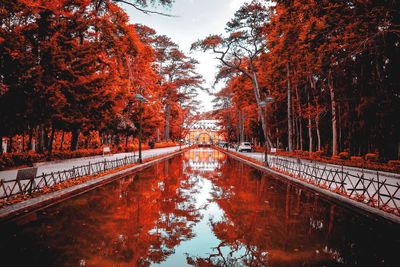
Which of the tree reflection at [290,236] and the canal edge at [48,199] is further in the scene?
the canal edge at [48,199]

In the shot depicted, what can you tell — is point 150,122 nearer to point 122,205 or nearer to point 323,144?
point 323,144

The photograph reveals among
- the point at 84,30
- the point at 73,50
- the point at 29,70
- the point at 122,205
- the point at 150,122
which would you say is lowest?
the point at 122,205

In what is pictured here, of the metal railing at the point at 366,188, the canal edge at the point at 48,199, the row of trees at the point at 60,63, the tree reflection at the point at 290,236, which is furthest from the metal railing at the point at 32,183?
the metal railing at the point at 366,188

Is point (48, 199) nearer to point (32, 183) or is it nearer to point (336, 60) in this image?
point (32, 183)

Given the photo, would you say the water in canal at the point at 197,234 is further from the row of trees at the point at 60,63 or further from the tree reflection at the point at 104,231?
the row of trees at the point at 60,63

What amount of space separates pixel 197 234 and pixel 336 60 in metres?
8.76

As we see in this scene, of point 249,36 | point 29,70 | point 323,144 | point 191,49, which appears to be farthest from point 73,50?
point 323,144

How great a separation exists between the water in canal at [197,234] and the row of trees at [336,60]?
20.0 feet

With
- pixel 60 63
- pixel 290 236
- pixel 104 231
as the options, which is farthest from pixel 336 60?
pixel 60 63

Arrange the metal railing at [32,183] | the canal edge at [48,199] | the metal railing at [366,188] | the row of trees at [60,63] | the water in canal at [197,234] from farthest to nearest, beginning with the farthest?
the row of trees at [60,63]
the metal railing at [32,183]
the metal railing at [366,188]
the canal edge at [48,199]
the water in canal at [197,234]

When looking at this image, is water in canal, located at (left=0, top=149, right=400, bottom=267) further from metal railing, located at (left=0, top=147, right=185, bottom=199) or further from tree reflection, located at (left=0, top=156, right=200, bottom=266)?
metal railing, located at (left=0, top=147, right=185, bottom=199)

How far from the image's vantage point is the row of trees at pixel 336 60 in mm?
8766

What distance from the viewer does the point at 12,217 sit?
6.65m

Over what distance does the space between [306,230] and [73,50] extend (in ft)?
72.4
